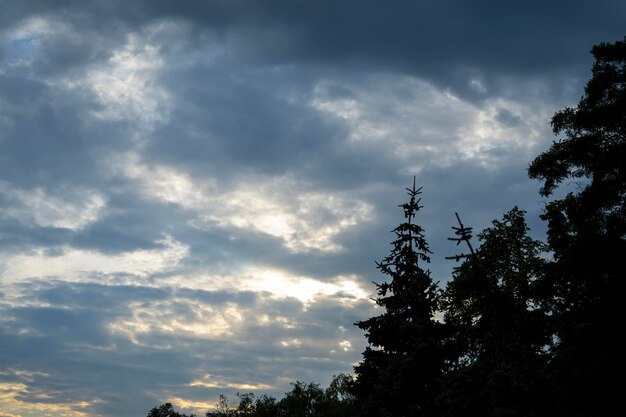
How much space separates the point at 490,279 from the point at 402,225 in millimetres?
12283

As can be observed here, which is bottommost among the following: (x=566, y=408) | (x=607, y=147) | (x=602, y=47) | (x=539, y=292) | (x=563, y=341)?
(x=566, y=408)

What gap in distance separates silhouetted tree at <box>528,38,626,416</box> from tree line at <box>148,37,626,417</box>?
33mm

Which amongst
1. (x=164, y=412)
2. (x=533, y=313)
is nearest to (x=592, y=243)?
(x=533, y=313)

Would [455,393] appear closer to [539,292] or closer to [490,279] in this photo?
[490,279]

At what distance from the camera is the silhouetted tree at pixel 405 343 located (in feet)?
59.3

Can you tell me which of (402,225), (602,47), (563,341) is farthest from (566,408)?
(602,47)

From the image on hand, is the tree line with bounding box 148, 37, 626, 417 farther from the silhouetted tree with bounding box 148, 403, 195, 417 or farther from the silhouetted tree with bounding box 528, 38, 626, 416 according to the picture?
the silhouetted tree with bounding box 148, 403, 195, 417

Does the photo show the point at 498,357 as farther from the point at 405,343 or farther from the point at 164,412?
the point at 164,412

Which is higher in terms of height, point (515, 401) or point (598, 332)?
point (598, 332)

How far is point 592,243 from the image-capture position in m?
17.9

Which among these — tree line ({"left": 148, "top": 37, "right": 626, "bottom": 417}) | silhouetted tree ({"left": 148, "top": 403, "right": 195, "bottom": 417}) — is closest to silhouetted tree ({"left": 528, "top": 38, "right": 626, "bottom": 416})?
tree line ({"left": 148, "top": 37, "right": 626, "bottom": 417})

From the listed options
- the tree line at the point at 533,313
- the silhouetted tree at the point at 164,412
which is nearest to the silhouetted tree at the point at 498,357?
the tree line at the point at 533,313

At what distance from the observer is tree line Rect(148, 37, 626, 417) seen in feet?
40.9

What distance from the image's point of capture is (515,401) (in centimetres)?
1192
